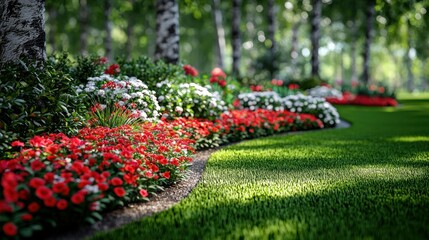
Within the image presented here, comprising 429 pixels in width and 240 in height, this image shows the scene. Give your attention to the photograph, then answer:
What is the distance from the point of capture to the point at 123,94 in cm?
608

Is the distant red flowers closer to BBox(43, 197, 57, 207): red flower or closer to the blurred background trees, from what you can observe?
the blurred background trees

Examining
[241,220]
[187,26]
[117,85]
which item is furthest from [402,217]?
[187,26]

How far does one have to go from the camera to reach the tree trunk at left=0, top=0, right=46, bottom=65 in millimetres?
5078

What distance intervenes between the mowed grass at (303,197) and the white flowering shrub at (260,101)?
3.32 meters

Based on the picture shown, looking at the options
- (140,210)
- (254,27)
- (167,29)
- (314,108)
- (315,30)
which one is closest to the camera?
(140,210)

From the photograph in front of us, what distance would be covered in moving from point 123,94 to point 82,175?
2822mm

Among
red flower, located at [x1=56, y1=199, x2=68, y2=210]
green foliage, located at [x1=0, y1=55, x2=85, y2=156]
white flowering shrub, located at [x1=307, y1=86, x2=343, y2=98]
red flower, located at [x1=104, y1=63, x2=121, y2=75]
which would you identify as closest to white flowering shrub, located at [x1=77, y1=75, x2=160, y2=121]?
green foliage, located at [x1=0, y1=55, x2=85, y2=156]

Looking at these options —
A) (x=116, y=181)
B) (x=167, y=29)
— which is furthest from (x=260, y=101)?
(x=116, y=181)

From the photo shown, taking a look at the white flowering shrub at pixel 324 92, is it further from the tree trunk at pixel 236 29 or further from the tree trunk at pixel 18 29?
the tree trunk at pixel 18 29

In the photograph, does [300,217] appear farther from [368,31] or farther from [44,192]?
[368,31]

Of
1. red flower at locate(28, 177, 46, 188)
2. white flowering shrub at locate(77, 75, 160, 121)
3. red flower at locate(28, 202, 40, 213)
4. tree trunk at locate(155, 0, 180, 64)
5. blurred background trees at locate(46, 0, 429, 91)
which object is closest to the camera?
red flower at locate(28, 202, 40, 213)

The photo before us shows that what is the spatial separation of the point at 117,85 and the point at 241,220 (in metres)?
3.73

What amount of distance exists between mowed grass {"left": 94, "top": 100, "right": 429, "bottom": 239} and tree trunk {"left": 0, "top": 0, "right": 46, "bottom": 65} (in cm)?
288

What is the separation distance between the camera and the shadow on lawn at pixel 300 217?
3.05 m
